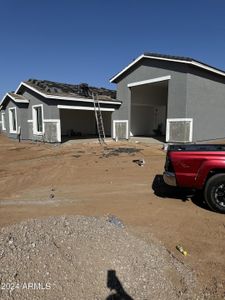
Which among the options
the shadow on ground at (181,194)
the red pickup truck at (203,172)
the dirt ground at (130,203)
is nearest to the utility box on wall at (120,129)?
the dirt ground at (130,203)

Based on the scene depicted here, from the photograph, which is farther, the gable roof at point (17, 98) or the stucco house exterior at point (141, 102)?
the gable roof at point (17, 98)

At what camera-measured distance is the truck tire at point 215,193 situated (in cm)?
523

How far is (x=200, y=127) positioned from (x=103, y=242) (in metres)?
14.1

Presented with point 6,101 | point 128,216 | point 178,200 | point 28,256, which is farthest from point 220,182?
point 6,101

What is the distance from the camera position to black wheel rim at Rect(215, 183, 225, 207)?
5.23m

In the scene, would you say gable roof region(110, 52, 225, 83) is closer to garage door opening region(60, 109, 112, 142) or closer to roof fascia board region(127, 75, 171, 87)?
roof fascia board region(127, 75, 171, 87)

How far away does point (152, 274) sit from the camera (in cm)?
316

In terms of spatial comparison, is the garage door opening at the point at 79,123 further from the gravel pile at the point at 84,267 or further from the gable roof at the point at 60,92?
the gravel pile at the point at 84,267

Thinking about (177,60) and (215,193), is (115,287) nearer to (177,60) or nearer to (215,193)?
(215,193)

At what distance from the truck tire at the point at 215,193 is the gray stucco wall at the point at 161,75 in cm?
1074

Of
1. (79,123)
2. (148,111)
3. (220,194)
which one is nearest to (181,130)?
(148,111)

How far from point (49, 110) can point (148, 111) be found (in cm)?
1082

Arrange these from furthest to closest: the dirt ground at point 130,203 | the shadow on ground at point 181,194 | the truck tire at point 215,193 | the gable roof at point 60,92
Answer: the gable roof at point 60,92 → the shadow on ground at point 181,194 → the truck tire at point 215,193 → the dirt ground at point 130,203

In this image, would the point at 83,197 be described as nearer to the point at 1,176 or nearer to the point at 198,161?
the point at 198,161
